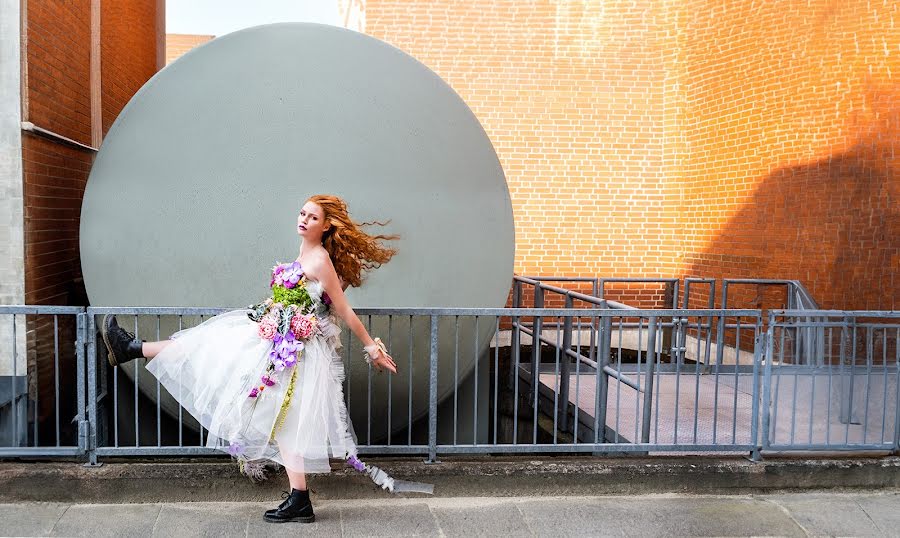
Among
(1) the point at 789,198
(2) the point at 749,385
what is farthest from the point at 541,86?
(2) the point at 749,385

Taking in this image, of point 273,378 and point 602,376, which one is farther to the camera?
point 602,376

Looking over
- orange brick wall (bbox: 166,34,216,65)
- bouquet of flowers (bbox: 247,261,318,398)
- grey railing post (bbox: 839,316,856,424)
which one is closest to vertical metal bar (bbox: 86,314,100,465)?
bouquet of flowers (bbox: 247,261,318,398)

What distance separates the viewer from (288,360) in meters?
4.17

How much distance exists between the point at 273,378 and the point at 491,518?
1.44 meters

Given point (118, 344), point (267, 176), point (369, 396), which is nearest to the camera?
point (118, 344)

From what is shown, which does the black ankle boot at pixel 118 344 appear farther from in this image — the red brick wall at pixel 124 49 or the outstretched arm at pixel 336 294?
the red brick wall at pixel 124 49

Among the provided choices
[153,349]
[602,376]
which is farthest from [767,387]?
[153,349]

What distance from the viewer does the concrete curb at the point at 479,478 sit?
15.1 ft

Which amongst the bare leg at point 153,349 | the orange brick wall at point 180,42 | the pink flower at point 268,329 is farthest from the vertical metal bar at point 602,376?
→ the orange brick wall at point 180,42

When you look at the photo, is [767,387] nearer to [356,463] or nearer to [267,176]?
[356,463]

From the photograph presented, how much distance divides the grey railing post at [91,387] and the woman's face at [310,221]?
1.37 m

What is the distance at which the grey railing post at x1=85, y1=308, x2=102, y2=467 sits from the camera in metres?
4.62

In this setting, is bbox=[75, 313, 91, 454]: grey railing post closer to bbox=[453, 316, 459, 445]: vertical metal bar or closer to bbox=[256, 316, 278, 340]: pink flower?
bbox=[256, 316, 278, 340]: pink flower

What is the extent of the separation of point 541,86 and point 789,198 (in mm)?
3688
